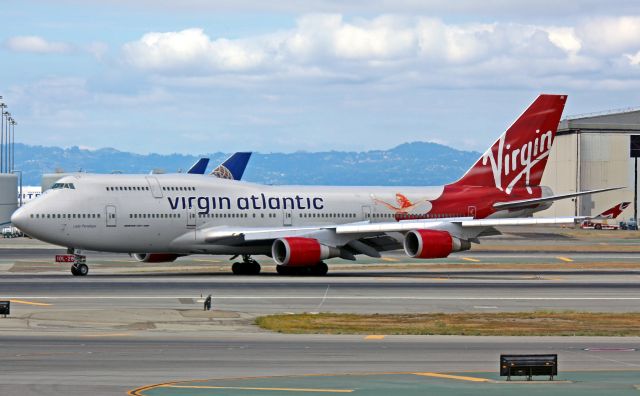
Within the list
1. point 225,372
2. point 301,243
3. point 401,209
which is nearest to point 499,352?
point 225,372

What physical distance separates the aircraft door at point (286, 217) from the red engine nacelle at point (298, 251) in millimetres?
3868

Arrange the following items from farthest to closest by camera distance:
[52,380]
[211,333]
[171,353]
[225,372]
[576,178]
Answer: [576,178] < [211,333] < [171,353] < [225,372] < [52,380]

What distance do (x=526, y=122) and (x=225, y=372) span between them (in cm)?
4420

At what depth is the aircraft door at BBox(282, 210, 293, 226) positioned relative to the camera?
64812 millimetres

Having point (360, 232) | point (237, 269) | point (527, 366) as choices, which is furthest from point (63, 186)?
point (527, 366)

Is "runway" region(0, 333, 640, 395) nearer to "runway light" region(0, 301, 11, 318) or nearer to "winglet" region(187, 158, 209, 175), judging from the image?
"runway light" region(0, 301, 11, 318)

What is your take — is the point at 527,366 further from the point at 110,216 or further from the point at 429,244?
the point at 110,216

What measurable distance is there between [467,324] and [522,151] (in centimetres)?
3110

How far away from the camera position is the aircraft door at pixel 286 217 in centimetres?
6481

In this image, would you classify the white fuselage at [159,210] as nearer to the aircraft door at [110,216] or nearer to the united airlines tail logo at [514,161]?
the aircraft door at [110,216]

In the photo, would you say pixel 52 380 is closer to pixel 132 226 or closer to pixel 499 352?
pixel 499 352

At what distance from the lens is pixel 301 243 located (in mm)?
60188

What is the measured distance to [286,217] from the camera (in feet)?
213

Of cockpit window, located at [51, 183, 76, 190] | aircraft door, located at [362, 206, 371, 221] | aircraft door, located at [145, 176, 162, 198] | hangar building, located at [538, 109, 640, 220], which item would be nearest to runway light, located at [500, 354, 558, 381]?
aircraft door, located at [145, 176, 162, 198]
